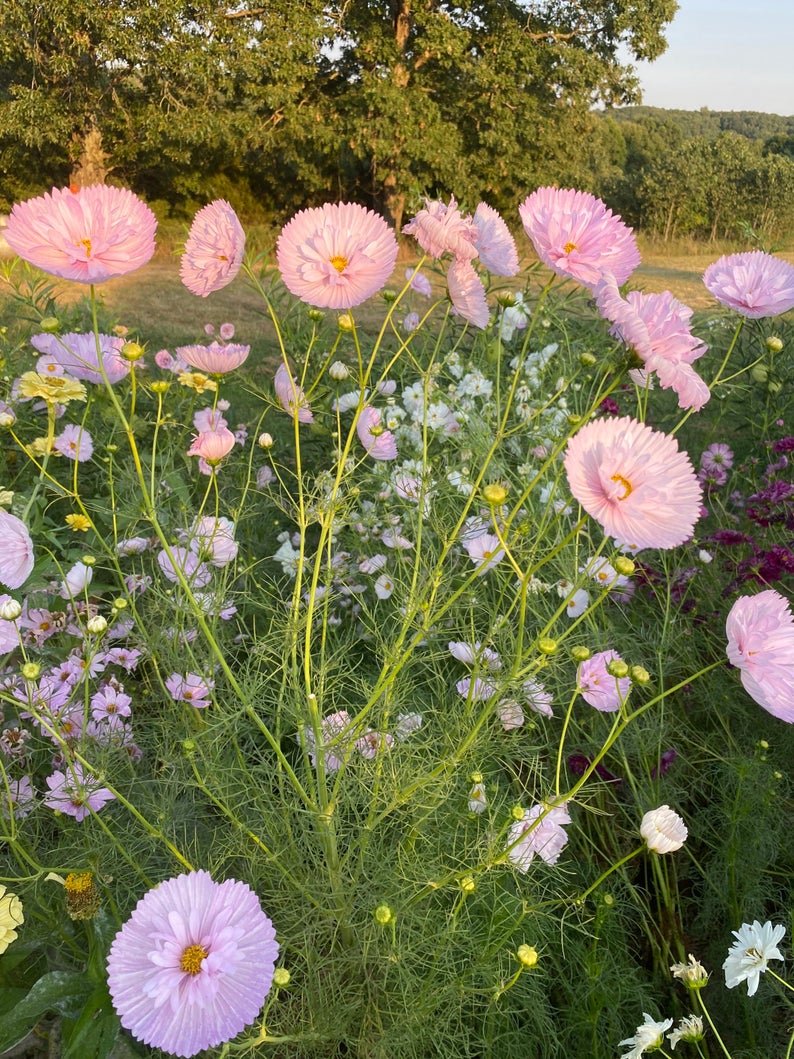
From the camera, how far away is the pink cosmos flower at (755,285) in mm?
943

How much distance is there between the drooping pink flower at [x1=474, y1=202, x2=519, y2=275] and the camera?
33.4 inches

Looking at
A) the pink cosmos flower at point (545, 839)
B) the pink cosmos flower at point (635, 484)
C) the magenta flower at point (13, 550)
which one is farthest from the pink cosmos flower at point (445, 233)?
the pink cosmos flower at point (545, 839)

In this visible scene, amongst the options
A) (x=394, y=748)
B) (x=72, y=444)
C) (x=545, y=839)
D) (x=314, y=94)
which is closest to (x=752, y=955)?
(x=545, y=839)

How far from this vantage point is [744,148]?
62.0 feet

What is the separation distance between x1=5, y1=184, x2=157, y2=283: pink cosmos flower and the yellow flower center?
1.95 ft

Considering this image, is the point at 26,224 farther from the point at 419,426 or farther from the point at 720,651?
the point at 720,651

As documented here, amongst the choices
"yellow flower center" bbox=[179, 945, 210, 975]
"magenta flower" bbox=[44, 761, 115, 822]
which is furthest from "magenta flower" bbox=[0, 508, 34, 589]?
"yellow flower center" bbox=[179, 945, 210, 975]

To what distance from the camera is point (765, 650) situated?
0.78 m

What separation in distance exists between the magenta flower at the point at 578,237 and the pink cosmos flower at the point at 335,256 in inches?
5.9

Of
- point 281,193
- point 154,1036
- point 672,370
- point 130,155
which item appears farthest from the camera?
point 281,193

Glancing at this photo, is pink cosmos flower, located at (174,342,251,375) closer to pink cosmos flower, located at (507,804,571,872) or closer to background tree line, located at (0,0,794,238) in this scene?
pink cosmos flower, located at (507,804,571,872)

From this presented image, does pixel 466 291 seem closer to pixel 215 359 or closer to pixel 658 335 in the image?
pixel 658 335

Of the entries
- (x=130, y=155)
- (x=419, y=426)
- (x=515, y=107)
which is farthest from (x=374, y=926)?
(x=130, y=155)

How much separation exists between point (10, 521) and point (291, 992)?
64cm
